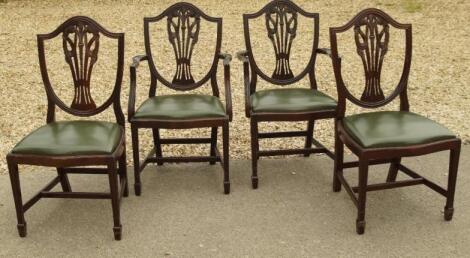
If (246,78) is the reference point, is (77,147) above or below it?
below

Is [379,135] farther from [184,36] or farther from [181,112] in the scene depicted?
[184,36]

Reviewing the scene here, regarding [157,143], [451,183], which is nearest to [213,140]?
[157,143]

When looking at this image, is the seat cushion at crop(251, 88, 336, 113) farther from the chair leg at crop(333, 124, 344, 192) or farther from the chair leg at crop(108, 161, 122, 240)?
the chair leg at crop(108, 161, 122, 240)

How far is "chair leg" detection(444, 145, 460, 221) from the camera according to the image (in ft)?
11.3

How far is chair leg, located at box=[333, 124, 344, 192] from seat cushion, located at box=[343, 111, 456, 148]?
0.21m

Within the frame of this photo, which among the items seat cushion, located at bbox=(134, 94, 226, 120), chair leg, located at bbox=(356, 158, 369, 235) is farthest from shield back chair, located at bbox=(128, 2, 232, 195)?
chair leg, located at bbox=(356, 158, 369, 235)

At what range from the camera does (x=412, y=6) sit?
1006 centimetres

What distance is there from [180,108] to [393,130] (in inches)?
52.0

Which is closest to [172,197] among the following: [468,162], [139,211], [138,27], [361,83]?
[139,211]

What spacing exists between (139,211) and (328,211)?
46.3 inches

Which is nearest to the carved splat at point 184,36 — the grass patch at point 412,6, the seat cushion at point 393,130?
the seat cushion at point 393,130

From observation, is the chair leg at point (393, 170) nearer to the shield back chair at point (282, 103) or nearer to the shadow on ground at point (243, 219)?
the shadow on ground at point (243, 219)

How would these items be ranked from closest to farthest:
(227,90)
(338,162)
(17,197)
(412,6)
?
(17,197)
(338,162)
(227,90)
(412,6)

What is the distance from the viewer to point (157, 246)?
10.9 ft
